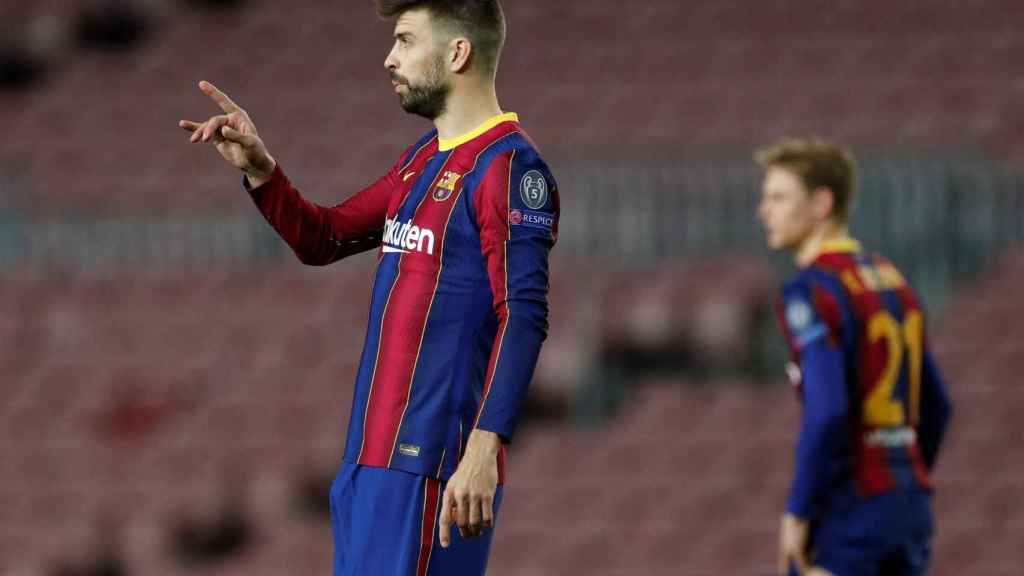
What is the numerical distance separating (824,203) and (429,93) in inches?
65.7

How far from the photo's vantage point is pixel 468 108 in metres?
2.89

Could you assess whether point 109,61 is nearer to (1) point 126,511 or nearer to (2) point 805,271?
(1) point 126,511

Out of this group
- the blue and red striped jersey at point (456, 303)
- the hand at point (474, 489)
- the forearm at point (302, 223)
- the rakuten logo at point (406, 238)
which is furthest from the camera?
the forearm at point (302, 223)

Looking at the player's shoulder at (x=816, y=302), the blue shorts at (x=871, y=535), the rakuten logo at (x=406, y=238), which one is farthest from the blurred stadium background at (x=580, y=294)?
the rakuten logo at (x=406, y=238)

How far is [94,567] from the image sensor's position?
30.8 feet

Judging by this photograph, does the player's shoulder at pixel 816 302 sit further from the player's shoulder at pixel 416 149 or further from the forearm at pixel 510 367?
the forearm at pixel 510 367

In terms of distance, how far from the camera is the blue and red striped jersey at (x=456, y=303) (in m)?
2.70

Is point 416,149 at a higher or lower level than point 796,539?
higher

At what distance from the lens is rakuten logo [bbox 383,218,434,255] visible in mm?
2830

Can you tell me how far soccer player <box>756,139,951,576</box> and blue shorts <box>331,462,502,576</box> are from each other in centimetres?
140

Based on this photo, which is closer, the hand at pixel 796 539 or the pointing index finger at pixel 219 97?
the pointing index finger at pixel 219 97

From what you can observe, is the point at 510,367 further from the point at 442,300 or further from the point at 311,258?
the point at 311,258

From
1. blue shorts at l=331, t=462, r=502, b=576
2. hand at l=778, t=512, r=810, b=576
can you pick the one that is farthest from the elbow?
hand at l=778, t=512, r=810, b=576

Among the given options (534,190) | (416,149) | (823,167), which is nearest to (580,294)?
(823,167)
